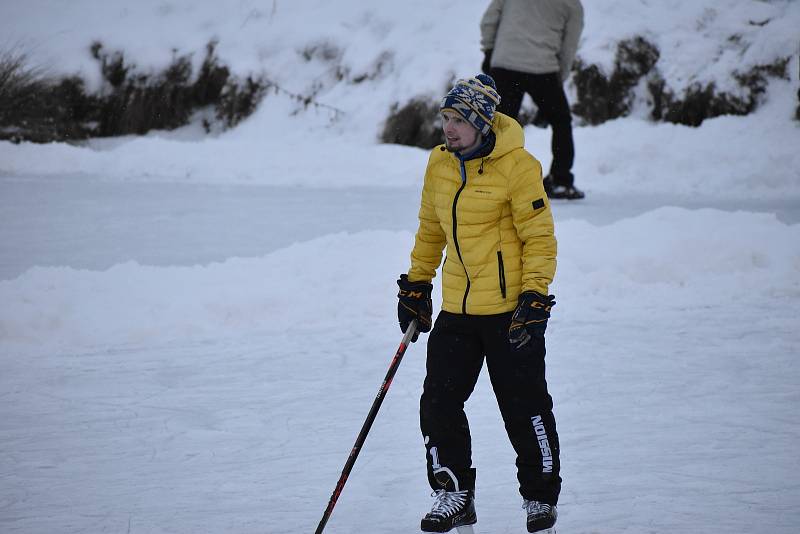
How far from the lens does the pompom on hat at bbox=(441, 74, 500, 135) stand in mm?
2682

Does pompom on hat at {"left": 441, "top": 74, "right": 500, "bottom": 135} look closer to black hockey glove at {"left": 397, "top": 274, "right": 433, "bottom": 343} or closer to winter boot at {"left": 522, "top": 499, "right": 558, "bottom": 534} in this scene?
black hockey glove at {"left": 397, "top": 274, "right": 433, "bottom": 343}

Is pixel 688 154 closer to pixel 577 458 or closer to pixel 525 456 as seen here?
pixel 577 458

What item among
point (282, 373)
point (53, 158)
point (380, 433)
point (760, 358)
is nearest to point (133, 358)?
point (282, 373)

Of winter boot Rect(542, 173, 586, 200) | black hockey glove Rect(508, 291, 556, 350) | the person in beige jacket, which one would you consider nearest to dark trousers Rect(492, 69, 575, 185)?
the person in beige jacket

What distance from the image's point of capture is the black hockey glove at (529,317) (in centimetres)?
258

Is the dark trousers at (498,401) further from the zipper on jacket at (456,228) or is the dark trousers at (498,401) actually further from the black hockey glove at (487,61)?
the black hockey glove at (487,61)

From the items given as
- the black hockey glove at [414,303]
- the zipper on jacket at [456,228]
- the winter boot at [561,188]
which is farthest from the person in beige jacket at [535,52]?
the zipper on jacket at [456,228]

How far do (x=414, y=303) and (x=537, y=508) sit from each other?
727 millimetres

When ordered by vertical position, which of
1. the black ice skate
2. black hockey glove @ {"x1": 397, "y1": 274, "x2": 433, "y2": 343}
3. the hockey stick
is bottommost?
the black ice skate

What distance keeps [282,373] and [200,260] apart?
2.19m

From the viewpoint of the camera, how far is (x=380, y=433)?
Answer: 11.9 feet

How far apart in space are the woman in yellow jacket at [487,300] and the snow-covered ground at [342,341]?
0.74 feet

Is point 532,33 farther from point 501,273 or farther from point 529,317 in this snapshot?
point 529,317

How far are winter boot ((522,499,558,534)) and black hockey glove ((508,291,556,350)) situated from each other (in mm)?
492
